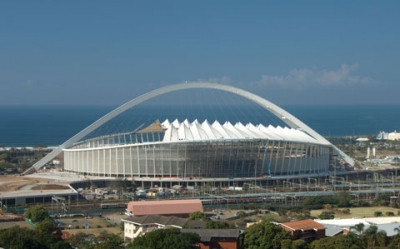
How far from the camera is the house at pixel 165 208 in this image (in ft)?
97.8

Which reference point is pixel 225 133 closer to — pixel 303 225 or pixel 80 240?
pixel 303 225

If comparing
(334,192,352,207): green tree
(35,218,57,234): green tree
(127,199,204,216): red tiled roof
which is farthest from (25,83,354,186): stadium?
(35,218,57,234): green tree

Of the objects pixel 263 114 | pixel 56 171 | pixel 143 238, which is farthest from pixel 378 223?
pixel 263 114

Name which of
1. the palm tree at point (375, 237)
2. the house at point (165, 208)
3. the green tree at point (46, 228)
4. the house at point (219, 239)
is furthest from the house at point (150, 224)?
the palm tree at point (375, 237)

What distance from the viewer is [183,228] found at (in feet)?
77.4

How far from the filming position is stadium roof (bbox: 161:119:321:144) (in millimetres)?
44781

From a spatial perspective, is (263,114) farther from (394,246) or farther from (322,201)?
(394,246)

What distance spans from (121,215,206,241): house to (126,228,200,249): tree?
2.70m

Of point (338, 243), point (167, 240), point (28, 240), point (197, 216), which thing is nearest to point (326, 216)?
point (197, 216)

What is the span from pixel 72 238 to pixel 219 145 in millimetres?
20455

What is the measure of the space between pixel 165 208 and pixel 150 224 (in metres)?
5.31

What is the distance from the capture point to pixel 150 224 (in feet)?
81.1

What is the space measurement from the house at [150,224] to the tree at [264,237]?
246 cm

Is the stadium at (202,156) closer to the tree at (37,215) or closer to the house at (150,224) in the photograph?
the tree at (37,215)
